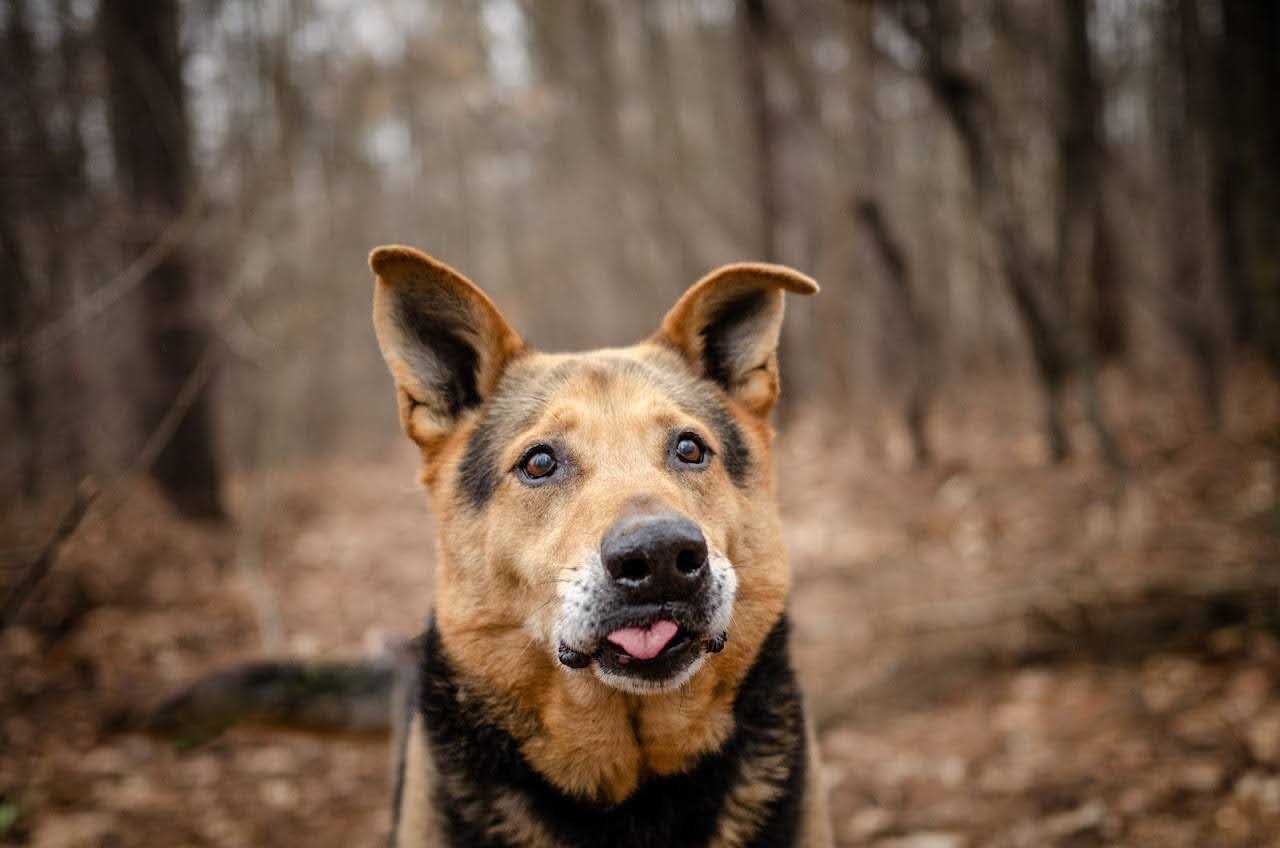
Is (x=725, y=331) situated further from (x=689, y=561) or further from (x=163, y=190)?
(x=163, y=190)

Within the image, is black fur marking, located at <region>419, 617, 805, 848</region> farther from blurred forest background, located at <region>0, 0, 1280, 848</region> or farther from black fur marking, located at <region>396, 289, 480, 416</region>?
blurred forest background, located at <region>0, 0, 1280, 848</region>

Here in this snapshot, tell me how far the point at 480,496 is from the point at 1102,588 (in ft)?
14.2

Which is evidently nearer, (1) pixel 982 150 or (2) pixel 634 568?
(2) pixel 634 568

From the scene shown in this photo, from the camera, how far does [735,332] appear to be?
3.65 metres

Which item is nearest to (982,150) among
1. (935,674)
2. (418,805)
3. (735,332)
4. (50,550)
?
(935,674)

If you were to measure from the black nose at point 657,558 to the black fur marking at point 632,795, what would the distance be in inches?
31.4

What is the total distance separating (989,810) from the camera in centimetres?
437

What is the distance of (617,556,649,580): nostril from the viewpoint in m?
2.42

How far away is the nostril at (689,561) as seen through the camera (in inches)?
95.9

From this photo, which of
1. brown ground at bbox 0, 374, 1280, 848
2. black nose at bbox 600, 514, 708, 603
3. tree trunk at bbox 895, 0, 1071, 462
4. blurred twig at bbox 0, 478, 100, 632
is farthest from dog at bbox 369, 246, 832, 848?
tree trunk at bbox 895, 0, 1071, 462

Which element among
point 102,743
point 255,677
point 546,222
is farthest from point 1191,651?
point 546,222

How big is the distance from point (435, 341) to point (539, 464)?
0.77 m

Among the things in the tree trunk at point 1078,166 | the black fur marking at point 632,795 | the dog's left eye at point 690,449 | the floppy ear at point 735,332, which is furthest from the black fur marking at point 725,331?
the tree trunk at point 1078,166

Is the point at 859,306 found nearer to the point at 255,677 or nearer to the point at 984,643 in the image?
the point at 984,643
